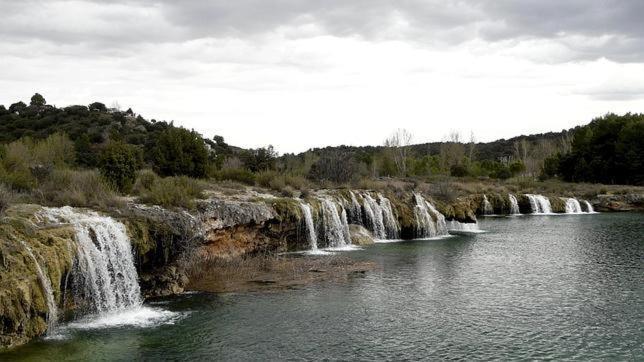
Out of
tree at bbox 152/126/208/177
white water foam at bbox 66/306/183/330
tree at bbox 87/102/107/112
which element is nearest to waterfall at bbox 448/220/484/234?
tree at bbox 152/126/208/177

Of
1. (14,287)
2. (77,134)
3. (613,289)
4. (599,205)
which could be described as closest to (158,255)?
(14,287)

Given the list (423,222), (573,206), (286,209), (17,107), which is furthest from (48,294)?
(17,107)

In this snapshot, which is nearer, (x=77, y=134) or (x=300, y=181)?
(x=300, y=181)

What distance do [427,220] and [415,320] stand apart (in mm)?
22205

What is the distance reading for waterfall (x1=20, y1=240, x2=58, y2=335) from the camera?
14.8 metres

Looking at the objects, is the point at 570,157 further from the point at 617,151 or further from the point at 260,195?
the point at 260,195

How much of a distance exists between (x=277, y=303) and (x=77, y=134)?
4917 centimetres

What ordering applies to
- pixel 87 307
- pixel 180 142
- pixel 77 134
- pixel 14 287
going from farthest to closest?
pixel 77 134 < pixel 180 142 < pixel 87 307 < pixel 14 287

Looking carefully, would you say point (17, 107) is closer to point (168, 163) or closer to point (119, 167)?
point (168, 163)

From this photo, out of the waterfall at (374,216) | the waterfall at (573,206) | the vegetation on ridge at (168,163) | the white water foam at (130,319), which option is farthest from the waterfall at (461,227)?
the white water foam at (130,319)

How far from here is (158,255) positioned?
20.7 metres

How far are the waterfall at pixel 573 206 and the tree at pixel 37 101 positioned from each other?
65.5m

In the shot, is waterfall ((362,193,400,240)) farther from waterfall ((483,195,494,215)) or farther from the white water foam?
waterfall ((483,195,494,215))

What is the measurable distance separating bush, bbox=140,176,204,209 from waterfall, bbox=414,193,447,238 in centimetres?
1653
